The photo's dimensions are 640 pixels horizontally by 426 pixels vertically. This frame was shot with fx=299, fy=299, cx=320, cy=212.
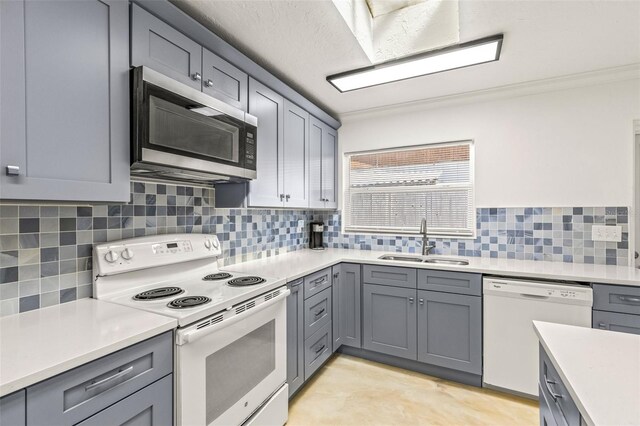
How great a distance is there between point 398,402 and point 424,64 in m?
2.34

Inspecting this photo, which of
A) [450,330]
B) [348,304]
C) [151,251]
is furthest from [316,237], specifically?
[151,251]

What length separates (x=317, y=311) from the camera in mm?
2258

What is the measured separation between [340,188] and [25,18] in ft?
8.81

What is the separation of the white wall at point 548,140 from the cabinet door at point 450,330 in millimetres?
1017

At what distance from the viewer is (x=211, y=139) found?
1602 mm

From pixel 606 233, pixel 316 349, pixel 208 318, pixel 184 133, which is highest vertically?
pixel 184 133

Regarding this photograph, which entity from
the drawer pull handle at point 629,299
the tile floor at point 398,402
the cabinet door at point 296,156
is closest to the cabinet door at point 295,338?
the tile floor at point 398,402

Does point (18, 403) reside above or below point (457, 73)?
below

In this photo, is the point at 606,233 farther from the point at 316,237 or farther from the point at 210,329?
the point at 210,329

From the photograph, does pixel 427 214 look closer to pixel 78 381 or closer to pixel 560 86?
pixel 560 86

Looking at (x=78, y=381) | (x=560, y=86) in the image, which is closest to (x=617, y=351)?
(x=78, y=381)

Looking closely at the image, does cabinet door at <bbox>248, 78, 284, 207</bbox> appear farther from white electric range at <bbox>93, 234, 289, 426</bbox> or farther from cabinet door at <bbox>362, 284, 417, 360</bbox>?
cabinet door at <bbox>362, 284, 417, 360</bbox>

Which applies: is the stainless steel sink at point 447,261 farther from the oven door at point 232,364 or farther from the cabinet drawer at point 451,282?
the oven door at point 232,364

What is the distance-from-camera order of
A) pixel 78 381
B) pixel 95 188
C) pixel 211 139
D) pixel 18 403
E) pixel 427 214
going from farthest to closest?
pixel 427 214, pixel 211 139, pixel 95 188, pixel 78 381, pixel 18 403
